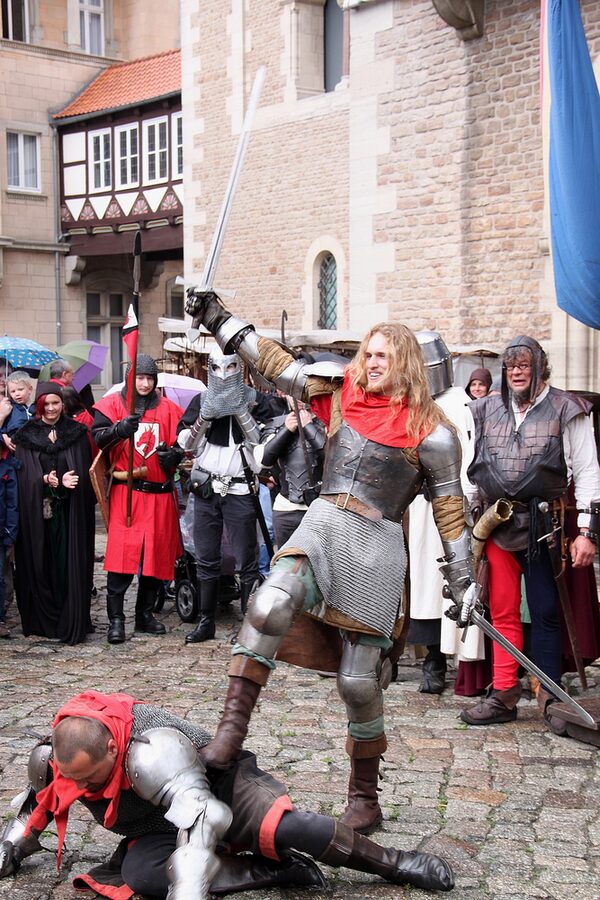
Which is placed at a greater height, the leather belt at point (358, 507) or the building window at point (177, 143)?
the building window at point (177, 143)

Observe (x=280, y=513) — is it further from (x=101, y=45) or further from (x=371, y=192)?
(x=101, y=45)

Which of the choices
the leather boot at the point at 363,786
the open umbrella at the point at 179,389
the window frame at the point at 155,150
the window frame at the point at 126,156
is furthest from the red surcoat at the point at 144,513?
the window frame at the point at 126,156

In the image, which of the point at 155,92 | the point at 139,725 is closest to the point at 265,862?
the point at 139,725

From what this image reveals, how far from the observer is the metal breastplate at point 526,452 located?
17.3 feet

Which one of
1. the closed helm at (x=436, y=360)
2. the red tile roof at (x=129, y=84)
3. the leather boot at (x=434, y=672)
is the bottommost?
the leather boot at (x=434, y=672)

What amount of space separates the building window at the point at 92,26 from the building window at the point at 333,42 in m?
12.5

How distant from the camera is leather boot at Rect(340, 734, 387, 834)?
3.94 metres

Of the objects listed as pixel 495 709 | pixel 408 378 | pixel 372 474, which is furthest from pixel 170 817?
pixel 495 709

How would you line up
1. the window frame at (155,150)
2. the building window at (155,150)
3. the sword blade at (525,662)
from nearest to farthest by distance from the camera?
the sword blade at (525,662)
the window frame at (155,150)
the building window at (155,150)

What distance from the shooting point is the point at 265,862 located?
3.46m

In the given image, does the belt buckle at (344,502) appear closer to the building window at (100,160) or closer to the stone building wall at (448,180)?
the stone building wall at (448,180)

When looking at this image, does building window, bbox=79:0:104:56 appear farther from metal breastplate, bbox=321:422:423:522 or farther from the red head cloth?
the red head cloth

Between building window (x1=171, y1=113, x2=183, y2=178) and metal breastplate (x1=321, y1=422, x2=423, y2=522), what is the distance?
20.6 meters

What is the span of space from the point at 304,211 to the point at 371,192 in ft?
11.9
